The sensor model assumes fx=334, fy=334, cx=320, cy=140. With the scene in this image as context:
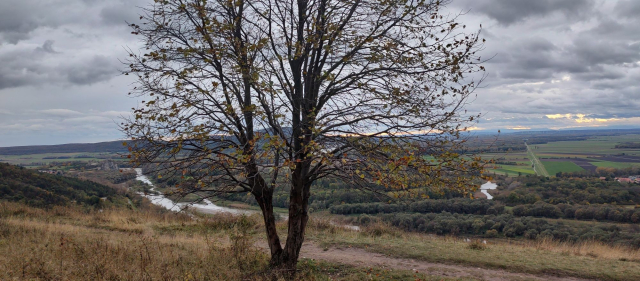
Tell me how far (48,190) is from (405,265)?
24.1m

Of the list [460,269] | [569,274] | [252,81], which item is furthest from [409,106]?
[569,274]

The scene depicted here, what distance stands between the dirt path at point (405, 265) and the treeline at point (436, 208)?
901 cm

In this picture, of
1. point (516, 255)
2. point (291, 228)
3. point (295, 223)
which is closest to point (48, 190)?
point (291, 228)

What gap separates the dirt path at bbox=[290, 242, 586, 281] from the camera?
24.7ft

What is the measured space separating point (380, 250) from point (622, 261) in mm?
6631

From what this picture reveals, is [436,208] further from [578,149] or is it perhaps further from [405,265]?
[578,149]

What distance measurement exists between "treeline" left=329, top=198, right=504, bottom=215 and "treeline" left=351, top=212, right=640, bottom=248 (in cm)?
131

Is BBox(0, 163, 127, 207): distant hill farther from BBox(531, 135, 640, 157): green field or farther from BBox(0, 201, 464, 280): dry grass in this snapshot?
BBox(531, 135, 640, 157): green field

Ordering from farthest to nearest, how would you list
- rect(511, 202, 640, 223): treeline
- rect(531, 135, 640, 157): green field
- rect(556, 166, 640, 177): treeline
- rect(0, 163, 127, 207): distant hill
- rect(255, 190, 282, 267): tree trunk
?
rect(531, 135, 640, 157): green field → rect(556, 166, 640, 177): treeline → rect(511, 202, 640, 223): treeline → rect(0, 163, 127, 207): distant hill → rect(255, 190, 282, 267): tree trunk

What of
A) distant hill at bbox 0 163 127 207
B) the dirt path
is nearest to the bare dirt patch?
the dirt path

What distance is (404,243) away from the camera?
1069 cm

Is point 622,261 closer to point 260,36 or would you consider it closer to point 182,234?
point 260,36

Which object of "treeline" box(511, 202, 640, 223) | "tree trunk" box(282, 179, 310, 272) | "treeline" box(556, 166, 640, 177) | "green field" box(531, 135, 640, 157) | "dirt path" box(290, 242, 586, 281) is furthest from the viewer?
"green field" box(531, 135, 640, 157)

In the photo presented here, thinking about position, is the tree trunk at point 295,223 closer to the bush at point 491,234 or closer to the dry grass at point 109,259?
the dry grass at point 109,259
